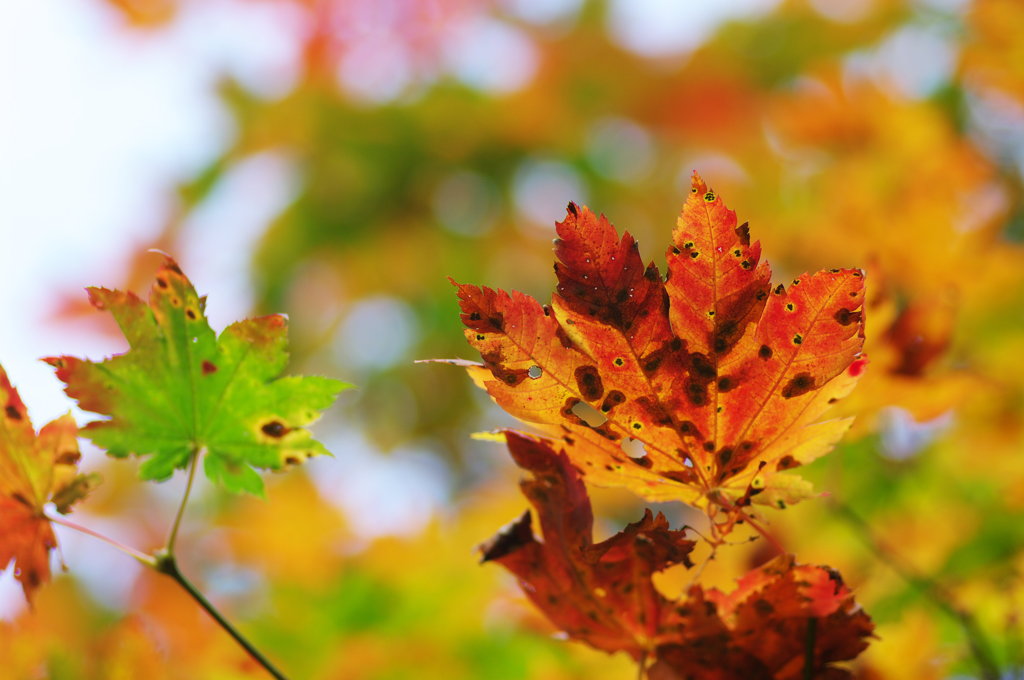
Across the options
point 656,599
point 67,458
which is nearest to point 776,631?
point 656,599

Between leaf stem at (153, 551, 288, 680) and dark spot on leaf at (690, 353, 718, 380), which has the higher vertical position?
dark spot on leaf at (690, 353, 718, 380)

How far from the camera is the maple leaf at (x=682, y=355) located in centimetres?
37

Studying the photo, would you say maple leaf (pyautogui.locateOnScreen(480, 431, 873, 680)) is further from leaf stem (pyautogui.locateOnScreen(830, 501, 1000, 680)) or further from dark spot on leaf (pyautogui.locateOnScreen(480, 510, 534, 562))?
leaf stem (pyautogui.locateOnScreen(830, 501, 1000, 680))

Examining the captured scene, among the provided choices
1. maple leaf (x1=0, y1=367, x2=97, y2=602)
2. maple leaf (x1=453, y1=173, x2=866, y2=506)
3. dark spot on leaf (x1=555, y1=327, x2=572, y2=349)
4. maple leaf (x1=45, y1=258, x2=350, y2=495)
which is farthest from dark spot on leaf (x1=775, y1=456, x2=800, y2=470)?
maple leaf (x1=0, y1=367, x2=97, y2=602)

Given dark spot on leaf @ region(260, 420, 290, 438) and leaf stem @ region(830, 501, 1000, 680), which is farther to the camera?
leaf stem @ region(830, 501, 1000, 680)

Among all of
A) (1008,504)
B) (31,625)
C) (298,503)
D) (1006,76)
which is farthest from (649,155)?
(31,625)

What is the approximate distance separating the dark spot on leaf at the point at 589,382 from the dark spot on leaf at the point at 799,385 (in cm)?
9

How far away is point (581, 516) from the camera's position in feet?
1.34

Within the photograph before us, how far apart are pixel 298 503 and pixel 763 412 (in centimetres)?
139

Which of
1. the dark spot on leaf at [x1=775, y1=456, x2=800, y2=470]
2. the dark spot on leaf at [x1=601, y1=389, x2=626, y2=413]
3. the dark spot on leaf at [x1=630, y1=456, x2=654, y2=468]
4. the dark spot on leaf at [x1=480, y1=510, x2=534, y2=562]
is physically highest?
the dark spot on leaf at [x1=775, y1=456, x2=800, y2=470]

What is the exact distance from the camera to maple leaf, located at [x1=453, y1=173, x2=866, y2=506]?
0.37 metres

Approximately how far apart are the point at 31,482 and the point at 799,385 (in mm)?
399

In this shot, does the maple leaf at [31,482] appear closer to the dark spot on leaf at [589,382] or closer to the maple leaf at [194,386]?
the maple leaf at [194,386]

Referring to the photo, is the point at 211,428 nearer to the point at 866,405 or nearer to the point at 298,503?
the point at 866,405
